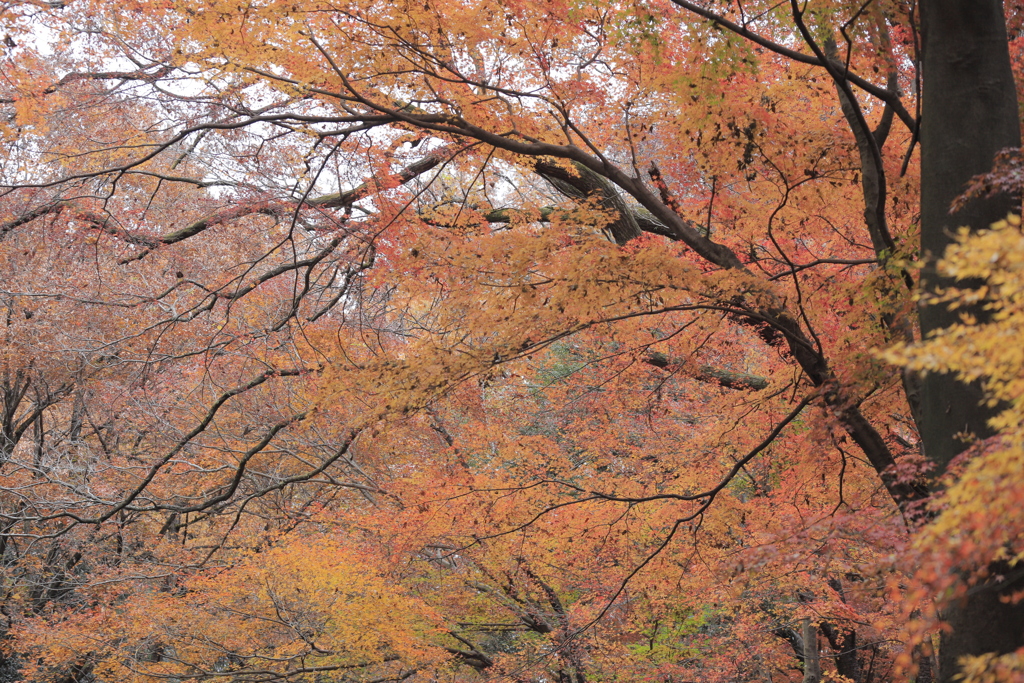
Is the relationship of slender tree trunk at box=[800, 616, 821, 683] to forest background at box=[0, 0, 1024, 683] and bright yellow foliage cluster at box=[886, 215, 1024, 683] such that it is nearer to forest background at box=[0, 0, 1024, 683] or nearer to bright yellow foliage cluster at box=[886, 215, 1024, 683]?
forest background at box=[0, 0, 1024, 683]

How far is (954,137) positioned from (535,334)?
2.94 meters

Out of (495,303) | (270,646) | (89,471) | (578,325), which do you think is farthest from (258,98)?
(270,646)

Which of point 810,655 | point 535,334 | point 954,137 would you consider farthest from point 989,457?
point 810,655

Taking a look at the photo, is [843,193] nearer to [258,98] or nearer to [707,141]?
[707,141]

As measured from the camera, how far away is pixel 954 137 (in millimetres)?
4512

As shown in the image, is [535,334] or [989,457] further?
[535,334]

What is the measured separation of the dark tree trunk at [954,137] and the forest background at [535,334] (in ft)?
0.07

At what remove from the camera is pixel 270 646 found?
973 centimetres

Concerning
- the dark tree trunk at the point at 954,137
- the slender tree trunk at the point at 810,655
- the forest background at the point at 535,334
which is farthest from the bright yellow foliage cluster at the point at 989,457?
the slender tree trunk at the point at 810,655

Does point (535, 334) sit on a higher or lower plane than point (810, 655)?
higher

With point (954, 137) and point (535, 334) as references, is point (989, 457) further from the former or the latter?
point (535, 334)

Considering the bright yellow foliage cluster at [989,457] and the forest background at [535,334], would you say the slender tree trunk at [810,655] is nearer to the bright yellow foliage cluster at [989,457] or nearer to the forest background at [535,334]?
the forest background at [535,334]

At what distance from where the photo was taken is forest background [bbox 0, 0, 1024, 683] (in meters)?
4.48

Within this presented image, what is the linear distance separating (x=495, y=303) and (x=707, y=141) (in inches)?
76.8
